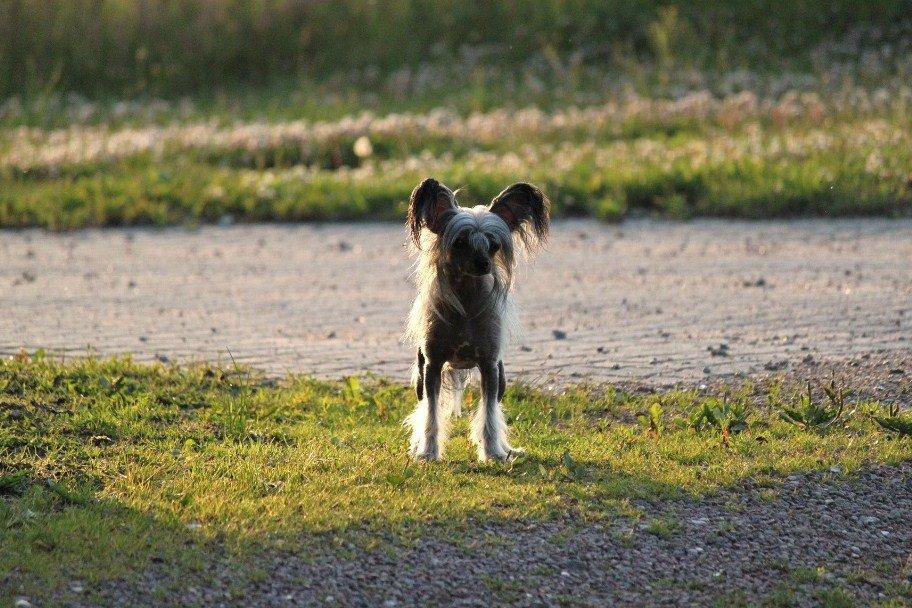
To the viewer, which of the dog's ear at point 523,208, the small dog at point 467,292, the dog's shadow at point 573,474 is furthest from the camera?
the dog's ear at point 523,208

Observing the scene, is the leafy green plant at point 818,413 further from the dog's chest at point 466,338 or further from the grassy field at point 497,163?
the grassy field at point 497,163

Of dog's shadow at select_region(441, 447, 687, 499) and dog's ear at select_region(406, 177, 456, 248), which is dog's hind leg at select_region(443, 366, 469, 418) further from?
dog's ear at select_region(406, 177, 456, 248)

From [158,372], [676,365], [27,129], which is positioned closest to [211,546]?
[158,372]

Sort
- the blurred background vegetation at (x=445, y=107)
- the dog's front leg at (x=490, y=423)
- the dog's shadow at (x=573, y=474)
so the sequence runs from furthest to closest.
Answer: the blurred background vegetation at (x=445, y=107) < the dog's front leg at (x=490, y=423) < the dog's shadow at (x=573, y=474)

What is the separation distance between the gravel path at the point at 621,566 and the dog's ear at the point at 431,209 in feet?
5.38

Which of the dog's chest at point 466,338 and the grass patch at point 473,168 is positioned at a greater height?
the grass patch at point 473,168

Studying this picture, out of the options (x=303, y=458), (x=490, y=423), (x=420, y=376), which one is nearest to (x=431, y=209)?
(x=420, y=376)

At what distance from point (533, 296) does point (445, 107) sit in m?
10.1

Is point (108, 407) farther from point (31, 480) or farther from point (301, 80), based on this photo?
point (301, 80)

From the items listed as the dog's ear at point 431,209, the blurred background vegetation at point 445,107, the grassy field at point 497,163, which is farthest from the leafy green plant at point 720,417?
the blurred background vegetation at point 445,107

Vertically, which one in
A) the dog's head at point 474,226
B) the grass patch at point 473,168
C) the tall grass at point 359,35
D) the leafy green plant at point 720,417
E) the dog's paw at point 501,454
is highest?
the tall grass at point 359,35

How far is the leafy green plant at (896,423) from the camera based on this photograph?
24.0ft

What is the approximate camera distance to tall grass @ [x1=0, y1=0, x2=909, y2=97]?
23328 mm

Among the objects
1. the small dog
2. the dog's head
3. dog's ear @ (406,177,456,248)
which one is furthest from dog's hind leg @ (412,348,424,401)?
dog's ear @ (406,177,456,248)
